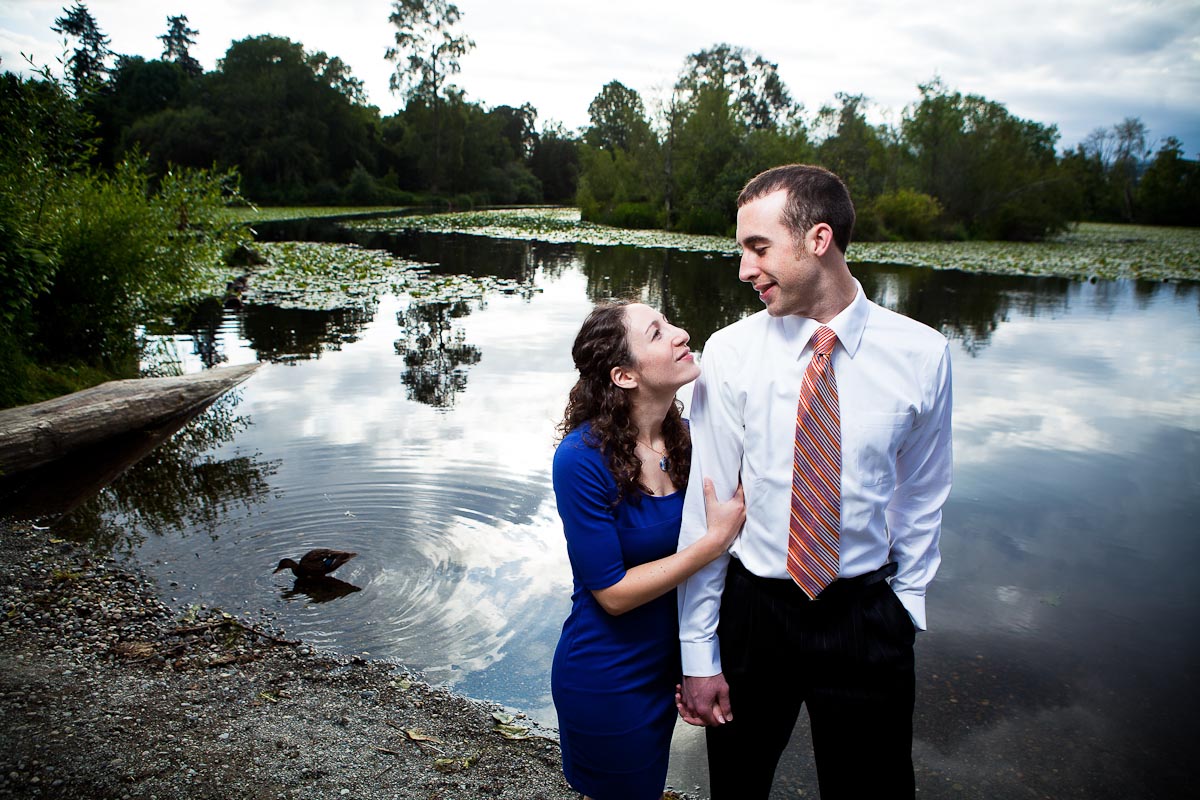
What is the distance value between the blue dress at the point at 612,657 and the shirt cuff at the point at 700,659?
11 centimetres

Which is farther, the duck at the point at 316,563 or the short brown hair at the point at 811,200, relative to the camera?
the duck at the point at 316,563

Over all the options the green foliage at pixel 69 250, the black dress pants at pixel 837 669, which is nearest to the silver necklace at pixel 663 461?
the black dress pants at pixel 837 669

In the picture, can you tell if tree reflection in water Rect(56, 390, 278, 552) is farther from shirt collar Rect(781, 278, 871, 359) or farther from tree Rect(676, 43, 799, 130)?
tree Rect(676, 43, 799, 130)

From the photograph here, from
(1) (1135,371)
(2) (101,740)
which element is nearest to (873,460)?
(2) (101,740)

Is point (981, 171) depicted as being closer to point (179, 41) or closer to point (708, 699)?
point (708, 699)

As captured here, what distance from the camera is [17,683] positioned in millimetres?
3316

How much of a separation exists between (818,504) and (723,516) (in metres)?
0.23

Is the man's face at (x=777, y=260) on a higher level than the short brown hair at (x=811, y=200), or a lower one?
lower

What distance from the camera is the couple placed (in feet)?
6.14

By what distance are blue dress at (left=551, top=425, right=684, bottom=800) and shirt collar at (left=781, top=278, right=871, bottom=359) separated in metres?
0.55

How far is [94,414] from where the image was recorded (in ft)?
22.3

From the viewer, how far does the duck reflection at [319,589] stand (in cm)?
443

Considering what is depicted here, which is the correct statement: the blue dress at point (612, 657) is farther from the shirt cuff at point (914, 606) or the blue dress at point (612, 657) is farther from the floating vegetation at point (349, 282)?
the floating vegetation at point (349, 282)

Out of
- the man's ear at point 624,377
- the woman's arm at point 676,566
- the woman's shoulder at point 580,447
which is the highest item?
the man's ear at point 624,377
